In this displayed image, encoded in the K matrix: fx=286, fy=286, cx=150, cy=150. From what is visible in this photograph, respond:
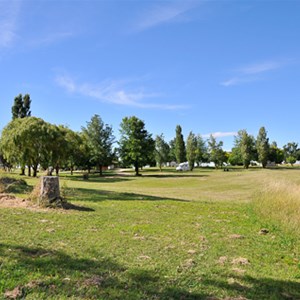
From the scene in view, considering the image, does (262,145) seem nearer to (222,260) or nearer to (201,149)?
(201,149)

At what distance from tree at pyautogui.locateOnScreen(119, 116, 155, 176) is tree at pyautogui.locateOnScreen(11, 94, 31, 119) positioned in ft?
51.0

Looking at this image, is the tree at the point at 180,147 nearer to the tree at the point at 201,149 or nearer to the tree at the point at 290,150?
the tree at the point at 201,149

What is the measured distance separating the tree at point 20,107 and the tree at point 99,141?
9.78m

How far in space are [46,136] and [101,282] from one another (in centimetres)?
1476

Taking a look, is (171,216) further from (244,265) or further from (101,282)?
(101,282)

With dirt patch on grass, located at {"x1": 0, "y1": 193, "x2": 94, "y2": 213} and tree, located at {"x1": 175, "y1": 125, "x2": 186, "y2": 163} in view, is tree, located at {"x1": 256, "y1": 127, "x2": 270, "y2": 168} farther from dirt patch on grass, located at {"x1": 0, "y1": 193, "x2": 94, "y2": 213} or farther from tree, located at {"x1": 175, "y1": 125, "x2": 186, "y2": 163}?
dirt patch on grass, located at {"x1": 0, "y1": 193, "x2": 94, "y2": 213}

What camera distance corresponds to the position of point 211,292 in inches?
130

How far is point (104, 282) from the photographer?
3.39 meters

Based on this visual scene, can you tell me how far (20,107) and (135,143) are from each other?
60.3ft

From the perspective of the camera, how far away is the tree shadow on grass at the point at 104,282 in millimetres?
3111

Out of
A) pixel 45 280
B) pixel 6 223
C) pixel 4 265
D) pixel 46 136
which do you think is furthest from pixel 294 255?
pixel 46 136

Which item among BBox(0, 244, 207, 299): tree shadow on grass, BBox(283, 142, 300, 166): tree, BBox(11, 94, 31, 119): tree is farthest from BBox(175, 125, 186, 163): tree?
BBox(0, 244, 207, 299): tree shadow on grass

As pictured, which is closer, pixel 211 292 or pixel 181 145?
pixel 211 292

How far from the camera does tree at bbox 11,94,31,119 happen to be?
139 feet
